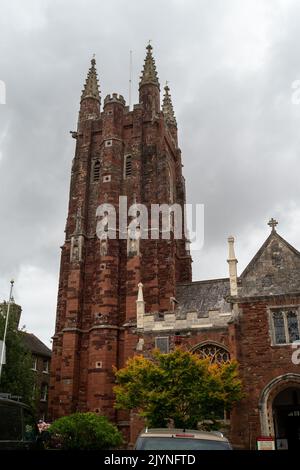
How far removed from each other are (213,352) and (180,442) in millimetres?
21236

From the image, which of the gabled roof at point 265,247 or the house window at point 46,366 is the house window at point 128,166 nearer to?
the gabled roof at point 265,247

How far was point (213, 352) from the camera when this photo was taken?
28594 millimetres

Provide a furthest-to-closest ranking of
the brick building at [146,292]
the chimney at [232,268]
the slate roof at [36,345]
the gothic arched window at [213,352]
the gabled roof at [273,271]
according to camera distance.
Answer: the slate roof at [36,345] → the gothic arched window at [213,352] → the chimney at [232,268] → the gabled roof at [273,271] → the brick building at [146,292]

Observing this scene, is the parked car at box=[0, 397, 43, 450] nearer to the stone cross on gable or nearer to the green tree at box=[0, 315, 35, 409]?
the stone cross on gable

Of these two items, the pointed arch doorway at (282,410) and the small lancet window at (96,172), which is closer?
the pointed arch doorway at (282,410)

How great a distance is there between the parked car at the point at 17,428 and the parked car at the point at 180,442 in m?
4.21

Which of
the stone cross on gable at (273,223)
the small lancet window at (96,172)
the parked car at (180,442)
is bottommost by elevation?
the parked car at (180,442)

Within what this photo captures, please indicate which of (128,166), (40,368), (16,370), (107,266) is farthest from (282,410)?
(40,368)

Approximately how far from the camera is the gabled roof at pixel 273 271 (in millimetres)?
25484

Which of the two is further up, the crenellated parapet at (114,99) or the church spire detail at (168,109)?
the church spire detail at (168,109)

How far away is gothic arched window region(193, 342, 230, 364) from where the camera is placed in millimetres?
28250

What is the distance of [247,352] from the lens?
24391 mm

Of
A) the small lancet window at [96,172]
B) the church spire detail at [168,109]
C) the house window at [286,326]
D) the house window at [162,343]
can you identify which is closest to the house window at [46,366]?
the small lancet window at [96,172]
